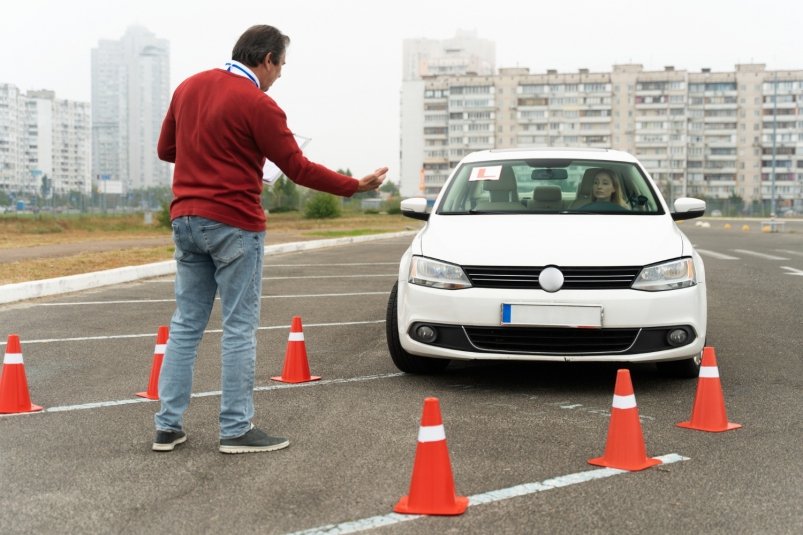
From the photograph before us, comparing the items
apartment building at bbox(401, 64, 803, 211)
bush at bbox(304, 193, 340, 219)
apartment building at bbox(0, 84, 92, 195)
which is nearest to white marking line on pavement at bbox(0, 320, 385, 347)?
bush at bbox(304, 193, 340, 219)

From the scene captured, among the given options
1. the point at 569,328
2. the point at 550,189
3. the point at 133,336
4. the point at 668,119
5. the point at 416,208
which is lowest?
the point at 133,336

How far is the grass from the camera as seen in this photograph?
Answer: 1576 centimetres

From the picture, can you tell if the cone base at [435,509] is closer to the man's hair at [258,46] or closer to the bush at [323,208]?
the man's hair at [258,46]

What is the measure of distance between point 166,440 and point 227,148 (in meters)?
1.40

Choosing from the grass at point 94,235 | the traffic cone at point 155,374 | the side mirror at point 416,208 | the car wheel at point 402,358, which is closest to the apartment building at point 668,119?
the grass at point 94,235

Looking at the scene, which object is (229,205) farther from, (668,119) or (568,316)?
(668,119)

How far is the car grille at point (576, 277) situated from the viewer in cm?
573

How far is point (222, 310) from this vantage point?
4.66 metres

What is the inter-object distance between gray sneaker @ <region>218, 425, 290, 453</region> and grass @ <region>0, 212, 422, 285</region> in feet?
30.6

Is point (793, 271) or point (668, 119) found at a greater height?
point (668, 119)

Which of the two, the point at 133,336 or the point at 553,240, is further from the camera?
the point at 133,336

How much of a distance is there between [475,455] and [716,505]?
1.13 metres

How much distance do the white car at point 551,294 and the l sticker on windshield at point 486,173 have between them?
807 mm

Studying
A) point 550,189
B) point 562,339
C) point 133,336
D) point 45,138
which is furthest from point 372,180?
point 45,138
